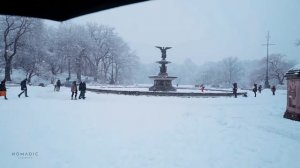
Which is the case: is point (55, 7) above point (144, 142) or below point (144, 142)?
above

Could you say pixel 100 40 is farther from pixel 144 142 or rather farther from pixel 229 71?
pixel 144 142

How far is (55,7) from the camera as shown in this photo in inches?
101

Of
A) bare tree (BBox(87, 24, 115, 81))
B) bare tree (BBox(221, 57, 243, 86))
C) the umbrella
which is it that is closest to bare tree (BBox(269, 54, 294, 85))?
bare tree (BBox(221, 57, 243, 86))

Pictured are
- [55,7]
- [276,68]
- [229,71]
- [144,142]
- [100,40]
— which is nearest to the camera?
[55,7]

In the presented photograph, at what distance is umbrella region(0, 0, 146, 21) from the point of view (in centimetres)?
230

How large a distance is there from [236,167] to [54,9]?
5.32 m

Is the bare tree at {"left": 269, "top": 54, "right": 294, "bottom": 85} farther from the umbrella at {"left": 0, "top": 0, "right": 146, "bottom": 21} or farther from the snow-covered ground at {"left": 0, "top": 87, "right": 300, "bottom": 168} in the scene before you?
the umbrella at {"left": 0, "top": 0, "right": 146, "bottom": 21}

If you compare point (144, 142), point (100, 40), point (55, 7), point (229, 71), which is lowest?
point (144, 142)

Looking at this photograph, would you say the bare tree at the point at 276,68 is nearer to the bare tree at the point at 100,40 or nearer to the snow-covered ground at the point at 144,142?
the bare tree at the point at 100,40

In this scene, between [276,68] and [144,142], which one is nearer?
[144,142]

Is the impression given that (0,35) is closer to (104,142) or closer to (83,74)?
(83,74)

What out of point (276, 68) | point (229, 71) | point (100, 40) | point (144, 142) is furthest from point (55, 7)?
point (229, 71)

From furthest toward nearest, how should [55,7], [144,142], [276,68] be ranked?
[276,68] → [144,142] → [55,7]

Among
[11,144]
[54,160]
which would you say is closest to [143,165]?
[54,160]
